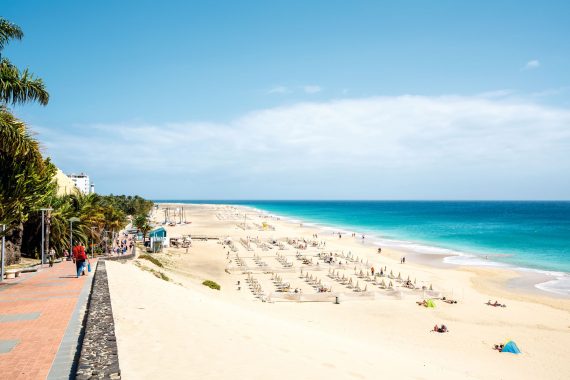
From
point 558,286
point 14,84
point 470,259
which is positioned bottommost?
point 558,286

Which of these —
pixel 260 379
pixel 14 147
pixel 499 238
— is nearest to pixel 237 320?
pixel 260 379

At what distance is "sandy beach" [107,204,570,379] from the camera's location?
327 inches

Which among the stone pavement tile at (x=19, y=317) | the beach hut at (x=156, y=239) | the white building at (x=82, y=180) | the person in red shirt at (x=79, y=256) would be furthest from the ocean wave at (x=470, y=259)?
the white building at (x=82, y=180)

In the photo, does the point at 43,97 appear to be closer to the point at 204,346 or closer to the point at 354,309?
the point at 204,346

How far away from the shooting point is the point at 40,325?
943cm

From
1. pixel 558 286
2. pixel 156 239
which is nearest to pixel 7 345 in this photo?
pixel 156 239

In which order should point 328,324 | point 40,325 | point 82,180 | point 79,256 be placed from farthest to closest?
point 82,180 < point 328,324 < point 79,256 < point 40,325

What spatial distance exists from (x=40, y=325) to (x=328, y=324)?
12.0 meters

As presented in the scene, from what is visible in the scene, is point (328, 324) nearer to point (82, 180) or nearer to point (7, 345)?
point (7, 345)

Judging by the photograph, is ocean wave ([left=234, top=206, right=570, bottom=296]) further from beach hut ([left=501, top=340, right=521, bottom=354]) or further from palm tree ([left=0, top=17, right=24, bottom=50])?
palm tree ([left=0, top=17, right=24, bottom=50])

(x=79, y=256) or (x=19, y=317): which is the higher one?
(x=79, y=256)

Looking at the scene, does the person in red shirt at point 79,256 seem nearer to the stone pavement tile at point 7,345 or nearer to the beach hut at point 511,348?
the stone pavement tile at point 7,345

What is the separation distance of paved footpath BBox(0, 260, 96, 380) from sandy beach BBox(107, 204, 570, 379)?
105 centimetres

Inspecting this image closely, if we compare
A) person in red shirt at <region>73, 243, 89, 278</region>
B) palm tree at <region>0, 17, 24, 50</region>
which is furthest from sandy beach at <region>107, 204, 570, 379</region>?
palm tree at <region>0, 17, 24, 50</region>
